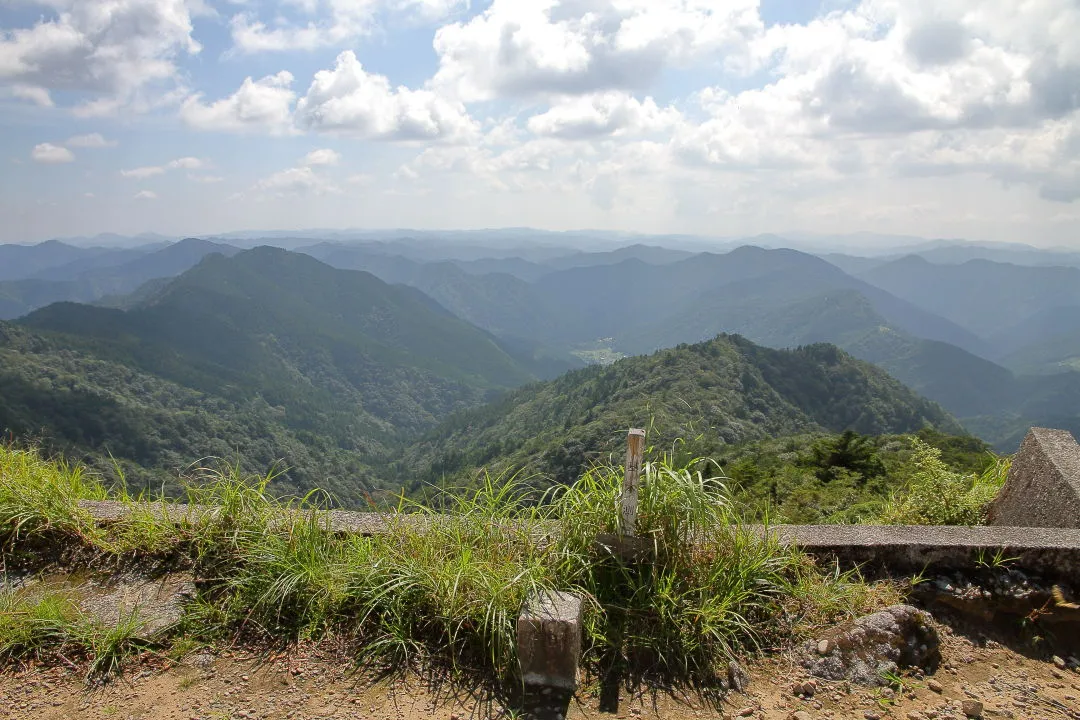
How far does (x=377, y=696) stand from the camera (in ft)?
8.44

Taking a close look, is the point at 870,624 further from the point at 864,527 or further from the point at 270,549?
the point at 270,549

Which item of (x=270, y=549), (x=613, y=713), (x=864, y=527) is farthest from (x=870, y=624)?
(x=270, y=549)

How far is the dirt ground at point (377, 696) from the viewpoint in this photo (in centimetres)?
248

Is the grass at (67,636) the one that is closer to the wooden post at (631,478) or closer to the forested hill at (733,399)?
the wooden post at (631,478)

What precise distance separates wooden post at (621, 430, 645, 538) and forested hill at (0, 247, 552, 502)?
1312 millimetres

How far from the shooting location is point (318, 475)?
77812 mm

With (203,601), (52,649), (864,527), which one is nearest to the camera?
(52,649)

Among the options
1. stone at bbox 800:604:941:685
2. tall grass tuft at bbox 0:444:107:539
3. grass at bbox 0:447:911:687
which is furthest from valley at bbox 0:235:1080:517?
stone at bbox 800:604:941:685

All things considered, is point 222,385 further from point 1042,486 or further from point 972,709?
point 972,709

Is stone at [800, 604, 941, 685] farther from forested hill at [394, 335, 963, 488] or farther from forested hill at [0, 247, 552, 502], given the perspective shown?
forested hill at [394, 335, 963, 488]

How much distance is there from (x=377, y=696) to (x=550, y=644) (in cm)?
79

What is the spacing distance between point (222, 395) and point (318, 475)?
149 ft

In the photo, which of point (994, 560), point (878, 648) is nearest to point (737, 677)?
point (878, 648)

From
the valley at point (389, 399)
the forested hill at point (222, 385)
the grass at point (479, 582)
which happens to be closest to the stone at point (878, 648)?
the grass at point (479, 582)
